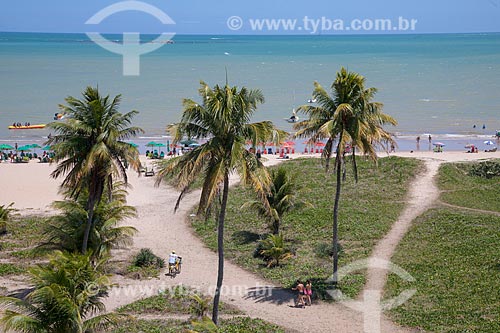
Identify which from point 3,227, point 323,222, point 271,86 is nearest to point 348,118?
point 323,222

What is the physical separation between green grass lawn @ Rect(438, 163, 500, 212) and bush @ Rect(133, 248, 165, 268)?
13.6 metres

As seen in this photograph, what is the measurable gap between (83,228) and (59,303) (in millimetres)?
8944

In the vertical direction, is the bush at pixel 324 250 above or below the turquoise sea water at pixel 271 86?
below

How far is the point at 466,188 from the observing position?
106 feet

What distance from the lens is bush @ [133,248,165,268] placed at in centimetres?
2470

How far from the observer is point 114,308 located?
68.2 ft

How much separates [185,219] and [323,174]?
8.37 m

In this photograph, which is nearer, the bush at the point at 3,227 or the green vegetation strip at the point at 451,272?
the green vegetation strip at the point at 451,272

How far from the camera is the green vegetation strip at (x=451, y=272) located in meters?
19.2

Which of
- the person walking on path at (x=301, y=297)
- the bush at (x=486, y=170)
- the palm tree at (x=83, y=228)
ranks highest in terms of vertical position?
the bush at (x=486, y=170)

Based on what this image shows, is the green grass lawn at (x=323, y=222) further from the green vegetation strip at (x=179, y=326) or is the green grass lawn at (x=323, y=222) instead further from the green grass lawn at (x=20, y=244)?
the green grass lawn at (x=20, y=244)

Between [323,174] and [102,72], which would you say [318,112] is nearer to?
[323,174]

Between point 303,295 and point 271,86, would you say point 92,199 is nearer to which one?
point 303,295

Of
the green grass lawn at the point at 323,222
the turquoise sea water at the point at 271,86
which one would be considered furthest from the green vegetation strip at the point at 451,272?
the turquoise sea water at the point at 271,86
